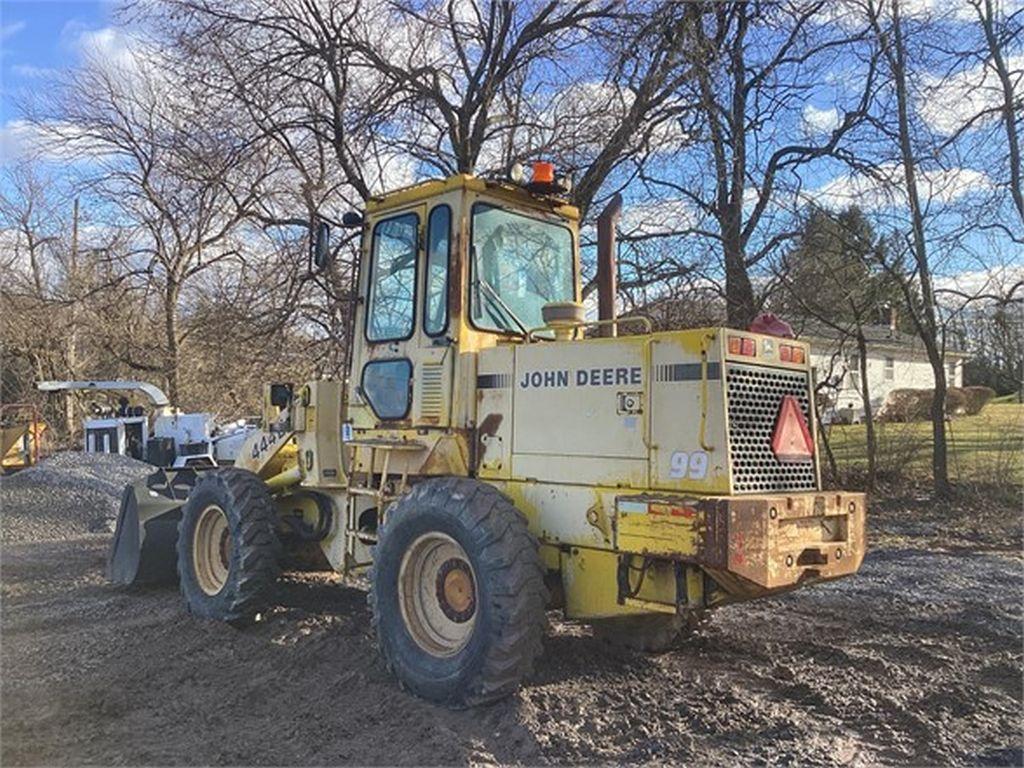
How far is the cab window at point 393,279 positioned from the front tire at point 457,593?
1.29 meters

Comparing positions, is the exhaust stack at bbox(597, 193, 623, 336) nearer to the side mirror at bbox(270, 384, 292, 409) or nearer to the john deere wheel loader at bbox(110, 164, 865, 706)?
the john deere wheel loader at bbox(110, 164, 865, 706)

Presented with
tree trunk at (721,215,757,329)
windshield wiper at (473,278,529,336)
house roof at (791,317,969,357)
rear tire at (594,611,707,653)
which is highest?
tree trunk at (721,215,757,329)

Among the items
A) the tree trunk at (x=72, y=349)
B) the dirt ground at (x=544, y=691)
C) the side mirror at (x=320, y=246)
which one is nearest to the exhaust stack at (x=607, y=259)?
the side mirror at (x=320, y=246)

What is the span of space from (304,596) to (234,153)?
26.6 feet

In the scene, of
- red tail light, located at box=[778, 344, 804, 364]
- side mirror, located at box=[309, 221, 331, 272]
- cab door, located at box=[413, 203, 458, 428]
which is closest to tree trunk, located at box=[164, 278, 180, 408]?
side mirror, located at box=[309, 221, 331, 272]

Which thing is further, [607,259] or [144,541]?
[144,541]

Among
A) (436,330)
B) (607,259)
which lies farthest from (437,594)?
(607,259)

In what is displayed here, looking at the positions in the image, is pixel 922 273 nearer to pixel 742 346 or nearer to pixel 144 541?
pixel 742 346

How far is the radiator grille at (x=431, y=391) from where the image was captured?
5531 mm

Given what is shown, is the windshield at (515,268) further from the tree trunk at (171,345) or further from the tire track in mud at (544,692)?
the tree trunk at (171,345)

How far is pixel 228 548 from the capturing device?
22.1ft

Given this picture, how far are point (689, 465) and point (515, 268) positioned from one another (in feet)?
6.48

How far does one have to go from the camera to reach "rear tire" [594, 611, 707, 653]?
17.8 feet

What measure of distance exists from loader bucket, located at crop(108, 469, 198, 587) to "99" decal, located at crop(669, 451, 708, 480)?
4.81 m
